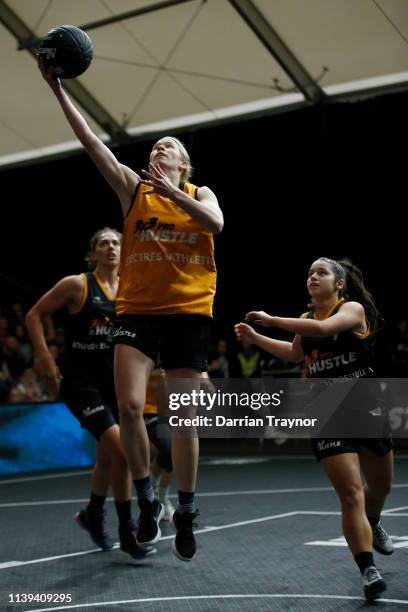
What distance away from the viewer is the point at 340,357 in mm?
4500

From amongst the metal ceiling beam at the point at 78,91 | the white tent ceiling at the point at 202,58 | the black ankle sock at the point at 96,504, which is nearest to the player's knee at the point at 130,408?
the black ankle sock at the point at 96,504

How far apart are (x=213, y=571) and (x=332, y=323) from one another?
162 cm

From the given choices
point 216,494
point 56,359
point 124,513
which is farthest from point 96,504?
point 56,359

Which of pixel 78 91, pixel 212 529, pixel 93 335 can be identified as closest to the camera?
pixel 93 335

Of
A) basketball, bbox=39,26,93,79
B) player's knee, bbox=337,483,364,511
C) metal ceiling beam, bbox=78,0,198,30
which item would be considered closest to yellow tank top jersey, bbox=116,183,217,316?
basketball, bbox=39,26,93,79

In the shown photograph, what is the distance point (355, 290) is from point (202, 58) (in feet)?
29.3

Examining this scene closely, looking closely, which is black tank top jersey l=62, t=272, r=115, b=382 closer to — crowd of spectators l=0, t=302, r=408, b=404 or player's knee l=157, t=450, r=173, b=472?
player's knee l=157, t=450, r=173, b=472

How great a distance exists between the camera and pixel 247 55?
41.6 ft

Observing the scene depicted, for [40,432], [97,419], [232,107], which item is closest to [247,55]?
[232,107]

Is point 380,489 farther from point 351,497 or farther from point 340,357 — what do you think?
point 340,357

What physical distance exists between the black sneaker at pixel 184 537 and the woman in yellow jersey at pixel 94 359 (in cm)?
131

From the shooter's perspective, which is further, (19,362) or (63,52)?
(19,362)

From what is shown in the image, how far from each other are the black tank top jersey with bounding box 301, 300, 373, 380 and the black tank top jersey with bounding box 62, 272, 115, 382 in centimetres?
166

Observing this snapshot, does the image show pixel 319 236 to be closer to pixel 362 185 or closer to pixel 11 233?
pixel 362 185
